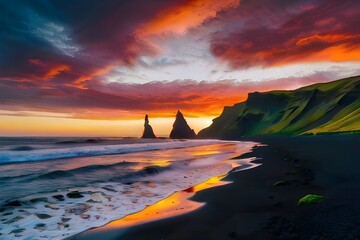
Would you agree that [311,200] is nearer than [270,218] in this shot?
No

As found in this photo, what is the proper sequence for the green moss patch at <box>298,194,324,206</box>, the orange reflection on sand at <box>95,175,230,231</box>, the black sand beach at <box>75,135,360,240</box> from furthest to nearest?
the green moss patch at <box>298,194,324,206</box> < the orange reflection on sand at <box>95,175,230,231</box> < the black sand beach at <box>75,135,360,240</box>

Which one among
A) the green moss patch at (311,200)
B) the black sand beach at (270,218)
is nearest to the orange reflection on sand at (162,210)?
the black sand beach at (270,218)

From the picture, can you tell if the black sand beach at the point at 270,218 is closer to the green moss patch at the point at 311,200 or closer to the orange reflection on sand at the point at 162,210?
the green moss patch at the point at 311,200

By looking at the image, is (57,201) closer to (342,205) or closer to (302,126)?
(342,205)

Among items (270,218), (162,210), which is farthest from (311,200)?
(162,210)

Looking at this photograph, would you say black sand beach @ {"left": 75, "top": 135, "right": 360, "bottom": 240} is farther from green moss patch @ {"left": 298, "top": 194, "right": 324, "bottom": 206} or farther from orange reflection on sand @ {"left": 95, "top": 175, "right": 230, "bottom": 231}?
orange reflection on sand @ {"left": 95, "top": 175, "right": 230, "bottom": 231}

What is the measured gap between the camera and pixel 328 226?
7.16m

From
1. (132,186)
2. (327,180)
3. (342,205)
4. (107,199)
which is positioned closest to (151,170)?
(132,186)

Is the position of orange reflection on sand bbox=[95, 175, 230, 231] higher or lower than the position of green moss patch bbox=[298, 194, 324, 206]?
lower

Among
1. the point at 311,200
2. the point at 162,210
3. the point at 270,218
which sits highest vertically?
the point at 311,200

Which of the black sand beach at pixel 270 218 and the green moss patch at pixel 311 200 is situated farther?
the green moss patch at pixel 311 200

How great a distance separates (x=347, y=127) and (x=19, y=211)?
125082mm

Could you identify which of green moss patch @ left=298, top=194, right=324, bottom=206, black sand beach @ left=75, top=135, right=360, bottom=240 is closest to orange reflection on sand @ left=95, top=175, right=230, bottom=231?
black sand beach @ left=75, top=135, right=360, bottom=240

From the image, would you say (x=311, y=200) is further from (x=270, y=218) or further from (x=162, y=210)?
(x=162, y=210)
